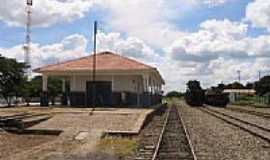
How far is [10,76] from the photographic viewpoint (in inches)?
1907

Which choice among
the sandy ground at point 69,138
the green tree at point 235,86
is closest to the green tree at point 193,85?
the sandy ground at point 69,138

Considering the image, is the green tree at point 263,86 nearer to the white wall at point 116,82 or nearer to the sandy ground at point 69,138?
the white wall at point 116,82

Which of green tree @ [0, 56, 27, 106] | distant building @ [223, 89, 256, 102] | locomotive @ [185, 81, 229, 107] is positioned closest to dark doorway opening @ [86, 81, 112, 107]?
green tree @ [0, 56, 27, 106]

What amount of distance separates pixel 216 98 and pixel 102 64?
27.2 metres

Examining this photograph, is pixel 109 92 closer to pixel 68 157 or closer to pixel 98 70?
pixel 98 70

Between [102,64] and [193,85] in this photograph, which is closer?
[102,64]

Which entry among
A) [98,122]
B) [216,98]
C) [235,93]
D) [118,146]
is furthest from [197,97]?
[235,93]

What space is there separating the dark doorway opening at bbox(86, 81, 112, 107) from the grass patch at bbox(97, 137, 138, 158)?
20351mm

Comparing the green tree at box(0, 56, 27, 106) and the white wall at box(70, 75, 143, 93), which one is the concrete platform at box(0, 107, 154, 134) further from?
the green tree at box(0, 56, 27, 106)

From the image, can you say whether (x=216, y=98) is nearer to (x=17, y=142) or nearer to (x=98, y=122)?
(x=98, y=122)

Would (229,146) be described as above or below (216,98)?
below

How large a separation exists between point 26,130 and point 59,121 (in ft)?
8.35

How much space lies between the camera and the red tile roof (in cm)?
3838

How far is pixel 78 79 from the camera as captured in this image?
4034cm
